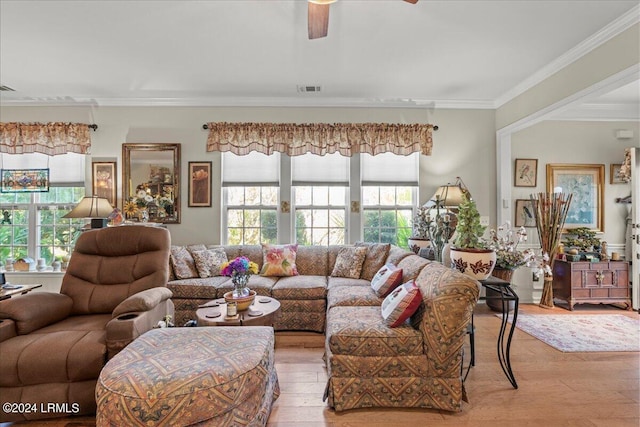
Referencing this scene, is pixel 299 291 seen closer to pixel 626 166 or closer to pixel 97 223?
pixel 97 223

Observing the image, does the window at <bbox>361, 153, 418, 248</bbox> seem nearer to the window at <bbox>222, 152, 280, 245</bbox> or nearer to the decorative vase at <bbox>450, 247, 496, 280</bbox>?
the window at <bbox>222, 152, 280, 245</bbox>

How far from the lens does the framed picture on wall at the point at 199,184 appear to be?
4.17 metres

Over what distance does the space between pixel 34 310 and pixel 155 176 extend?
2.43 meters

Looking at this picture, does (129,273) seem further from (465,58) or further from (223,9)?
(465,58)

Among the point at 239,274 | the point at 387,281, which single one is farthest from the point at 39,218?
the point at 387,281

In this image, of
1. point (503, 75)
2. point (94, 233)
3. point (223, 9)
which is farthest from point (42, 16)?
point (503, 75)

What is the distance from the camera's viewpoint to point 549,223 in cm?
402

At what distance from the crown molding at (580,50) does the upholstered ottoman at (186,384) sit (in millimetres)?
3640

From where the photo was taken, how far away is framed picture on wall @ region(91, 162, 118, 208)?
4.11 m

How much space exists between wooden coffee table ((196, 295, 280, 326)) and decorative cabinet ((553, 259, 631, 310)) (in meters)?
3.96

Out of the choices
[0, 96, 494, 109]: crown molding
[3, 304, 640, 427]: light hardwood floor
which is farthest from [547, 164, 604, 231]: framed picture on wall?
[3, 304, 640, 427]: light hardwood floor

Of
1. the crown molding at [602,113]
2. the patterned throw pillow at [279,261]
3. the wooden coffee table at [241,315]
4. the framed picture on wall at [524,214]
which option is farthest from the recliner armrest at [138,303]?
the crown molding at [602,113]

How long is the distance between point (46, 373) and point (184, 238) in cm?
255

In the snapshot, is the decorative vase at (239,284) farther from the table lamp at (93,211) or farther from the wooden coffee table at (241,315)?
the table lamp at (93,211)
